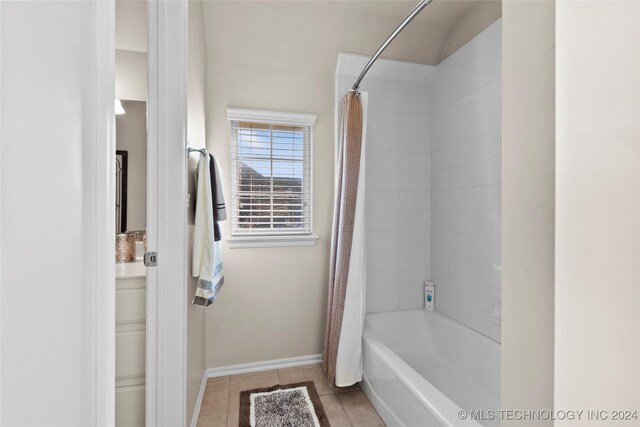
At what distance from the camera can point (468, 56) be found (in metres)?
1.98

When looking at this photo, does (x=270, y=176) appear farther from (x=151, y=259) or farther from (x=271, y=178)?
(x=151, y=259)

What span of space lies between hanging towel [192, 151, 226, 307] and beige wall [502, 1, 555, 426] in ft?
4.28

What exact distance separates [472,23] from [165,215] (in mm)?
2300

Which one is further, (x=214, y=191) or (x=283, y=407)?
(x=283, y=407)

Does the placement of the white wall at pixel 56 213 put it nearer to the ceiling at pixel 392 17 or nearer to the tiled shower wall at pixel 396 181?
the ceiling at pixel 392 17

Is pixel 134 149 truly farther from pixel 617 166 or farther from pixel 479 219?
pixel 479 219

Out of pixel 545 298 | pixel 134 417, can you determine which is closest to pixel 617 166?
pixel 545 298

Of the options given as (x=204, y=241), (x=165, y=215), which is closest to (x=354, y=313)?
(x=204, y=241)

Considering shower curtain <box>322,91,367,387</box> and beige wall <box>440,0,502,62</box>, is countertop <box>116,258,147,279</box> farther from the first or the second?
beige wall <box>440,0,502,62</box>

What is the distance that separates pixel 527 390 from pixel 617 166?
1.28ft

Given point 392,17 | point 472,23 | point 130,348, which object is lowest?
point 130,348

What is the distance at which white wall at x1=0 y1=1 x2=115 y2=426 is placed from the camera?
24cm

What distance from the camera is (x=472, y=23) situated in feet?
6.46

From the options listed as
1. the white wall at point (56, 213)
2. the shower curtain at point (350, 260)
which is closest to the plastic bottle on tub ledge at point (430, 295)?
the shower curtain at point (350, 260)
